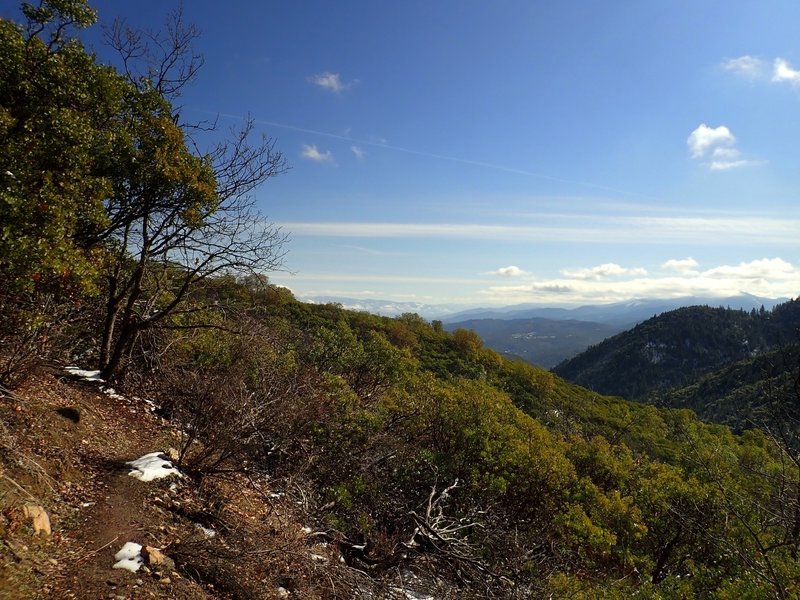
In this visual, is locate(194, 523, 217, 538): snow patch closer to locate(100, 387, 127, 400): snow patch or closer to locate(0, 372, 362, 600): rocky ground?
locate(0, 372, 362, 600): rocky ground

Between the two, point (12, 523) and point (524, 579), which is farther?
point (524, 579)

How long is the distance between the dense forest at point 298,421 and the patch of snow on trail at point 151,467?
0.41 meters

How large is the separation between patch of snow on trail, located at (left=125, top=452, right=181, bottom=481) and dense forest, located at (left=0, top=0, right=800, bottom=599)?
41 centimetres

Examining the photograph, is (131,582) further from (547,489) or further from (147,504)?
(547,489)

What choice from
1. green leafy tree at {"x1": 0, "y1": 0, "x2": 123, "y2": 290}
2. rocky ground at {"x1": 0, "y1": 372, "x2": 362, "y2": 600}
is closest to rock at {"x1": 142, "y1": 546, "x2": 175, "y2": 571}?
rocky ground at {"x1": 0, "y1": 372, "x2": 362, "y2": 600}

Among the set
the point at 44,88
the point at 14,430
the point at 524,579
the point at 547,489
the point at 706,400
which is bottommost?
the point at 706,400

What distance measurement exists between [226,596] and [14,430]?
171 inches

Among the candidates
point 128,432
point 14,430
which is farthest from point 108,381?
point 14,430

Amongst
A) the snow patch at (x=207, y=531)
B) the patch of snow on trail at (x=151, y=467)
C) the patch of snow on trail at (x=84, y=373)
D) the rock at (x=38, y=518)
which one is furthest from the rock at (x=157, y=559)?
the patch of snow on trail at (x=84, y=373)

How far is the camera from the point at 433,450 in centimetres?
1348

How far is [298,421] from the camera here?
1158cm

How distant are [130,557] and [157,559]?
338 millimetres

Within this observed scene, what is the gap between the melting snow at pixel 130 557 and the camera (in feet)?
17.9

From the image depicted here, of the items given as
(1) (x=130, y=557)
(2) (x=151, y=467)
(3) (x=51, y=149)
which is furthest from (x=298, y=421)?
(3) (x=51, y=149)
